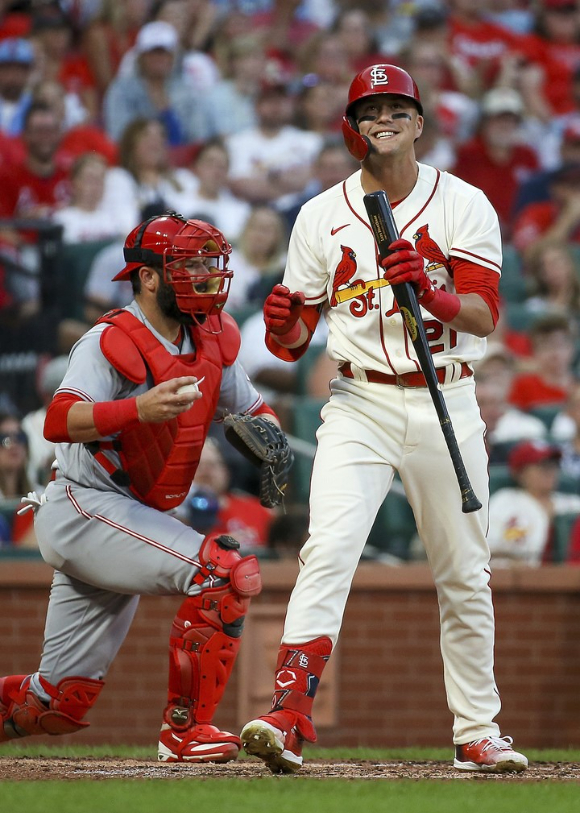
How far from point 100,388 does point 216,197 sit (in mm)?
5730

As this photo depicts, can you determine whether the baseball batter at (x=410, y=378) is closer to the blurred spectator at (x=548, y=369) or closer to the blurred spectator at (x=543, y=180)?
the blurred spectator at (x=548, y=369)

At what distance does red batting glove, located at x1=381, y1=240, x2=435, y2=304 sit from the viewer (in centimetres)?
384

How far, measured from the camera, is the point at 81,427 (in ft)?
12.8

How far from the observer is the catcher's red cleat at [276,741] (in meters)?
3.65

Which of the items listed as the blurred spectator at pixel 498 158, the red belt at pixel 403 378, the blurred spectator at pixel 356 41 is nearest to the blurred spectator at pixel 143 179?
the blurred spectator at pixel 356 41

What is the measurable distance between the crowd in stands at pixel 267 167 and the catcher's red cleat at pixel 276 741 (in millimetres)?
3238

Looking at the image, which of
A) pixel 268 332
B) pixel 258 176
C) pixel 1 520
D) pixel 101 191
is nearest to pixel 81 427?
pixel 268 332

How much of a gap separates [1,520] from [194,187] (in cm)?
346

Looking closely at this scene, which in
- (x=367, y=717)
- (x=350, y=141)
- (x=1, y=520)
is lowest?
(x=367, y=717)

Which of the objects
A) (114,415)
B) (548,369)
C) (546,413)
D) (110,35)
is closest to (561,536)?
(546,413)

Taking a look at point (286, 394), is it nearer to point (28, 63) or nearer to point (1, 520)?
point (1, 520)

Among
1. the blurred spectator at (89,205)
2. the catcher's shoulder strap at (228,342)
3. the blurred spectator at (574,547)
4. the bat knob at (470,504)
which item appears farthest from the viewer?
the blurred spectator at (89,205)

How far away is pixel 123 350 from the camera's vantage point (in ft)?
13.4

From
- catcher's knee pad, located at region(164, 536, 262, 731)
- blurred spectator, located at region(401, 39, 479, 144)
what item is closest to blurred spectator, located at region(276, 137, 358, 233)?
blurred spectator, located at region(401, 39, 479, 144)
